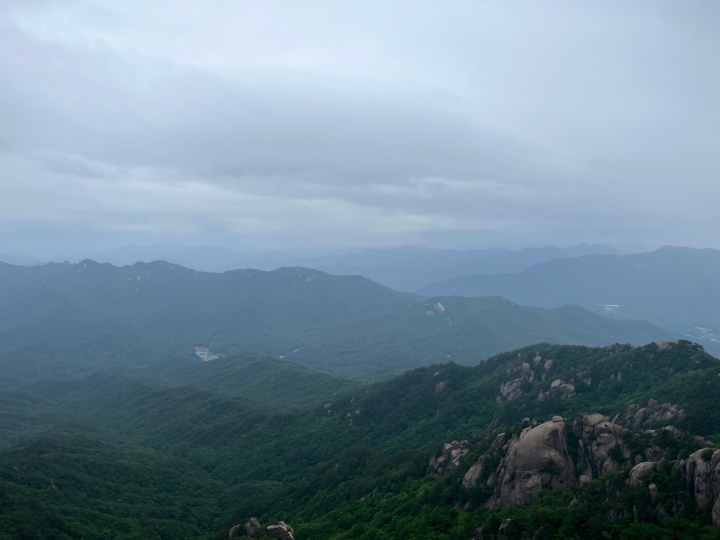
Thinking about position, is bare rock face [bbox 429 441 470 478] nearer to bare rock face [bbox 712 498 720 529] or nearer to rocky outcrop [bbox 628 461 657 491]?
rocky outcrop [bbox 628 461 657 491]

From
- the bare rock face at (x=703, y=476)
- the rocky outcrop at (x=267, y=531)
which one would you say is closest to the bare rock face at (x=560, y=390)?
the bare rock face at (x=703, y=476)

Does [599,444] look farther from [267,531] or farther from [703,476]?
[267,531]

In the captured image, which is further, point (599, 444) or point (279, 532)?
point (279, 532)

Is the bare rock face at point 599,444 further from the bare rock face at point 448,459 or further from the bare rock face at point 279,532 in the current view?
the bare rock face at point 279,532

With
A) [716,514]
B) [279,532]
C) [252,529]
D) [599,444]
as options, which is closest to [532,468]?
[599,444]

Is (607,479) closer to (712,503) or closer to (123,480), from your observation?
(712,503)

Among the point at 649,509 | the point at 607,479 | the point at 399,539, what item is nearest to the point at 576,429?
the point at 607,479

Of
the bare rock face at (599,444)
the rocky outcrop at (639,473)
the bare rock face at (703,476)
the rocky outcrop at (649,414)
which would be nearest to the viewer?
the bare rock face at (703,476)
